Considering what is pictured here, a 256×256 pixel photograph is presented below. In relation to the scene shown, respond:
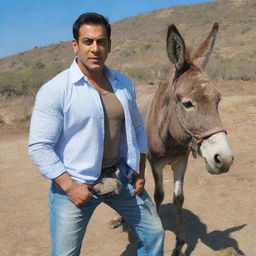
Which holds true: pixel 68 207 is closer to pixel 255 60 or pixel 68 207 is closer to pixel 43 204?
pixel 43 204

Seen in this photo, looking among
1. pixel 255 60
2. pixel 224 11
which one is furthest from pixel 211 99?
pixel 224 11

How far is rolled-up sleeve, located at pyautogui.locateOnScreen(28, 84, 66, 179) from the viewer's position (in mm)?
2117

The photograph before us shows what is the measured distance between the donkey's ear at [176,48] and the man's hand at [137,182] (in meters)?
1.06

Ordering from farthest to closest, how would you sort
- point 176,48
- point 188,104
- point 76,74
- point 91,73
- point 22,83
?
point 22,83, point 176,48, point 188,104, point 91,73, point 76,74

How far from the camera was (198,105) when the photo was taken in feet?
8.78

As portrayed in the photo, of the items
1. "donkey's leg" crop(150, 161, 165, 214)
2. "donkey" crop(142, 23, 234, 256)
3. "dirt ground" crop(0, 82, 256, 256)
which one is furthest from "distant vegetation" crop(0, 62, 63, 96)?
"donkey" crop(142, 23, 234, 256)

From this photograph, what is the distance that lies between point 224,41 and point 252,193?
110ft

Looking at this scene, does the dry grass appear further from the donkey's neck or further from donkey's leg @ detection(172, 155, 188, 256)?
the donkey's neck

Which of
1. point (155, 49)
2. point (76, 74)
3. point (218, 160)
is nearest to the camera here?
point (76, 74)

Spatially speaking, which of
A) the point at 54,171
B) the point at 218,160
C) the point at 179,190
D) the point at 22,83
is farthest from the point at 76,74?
the point at 22,83

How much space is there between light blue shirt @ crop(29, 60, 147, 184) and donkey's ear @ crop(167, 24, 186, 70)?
0.79 metres

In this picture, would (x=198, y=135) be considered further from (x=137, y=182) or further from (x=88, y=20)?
(x=88, y=20)

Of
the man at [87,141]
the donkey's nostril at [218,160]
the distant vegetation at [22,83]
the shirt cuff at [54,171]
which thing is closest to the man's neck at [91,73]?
the man at [87,141]

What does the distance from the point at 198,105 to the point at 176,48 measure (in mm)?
601
